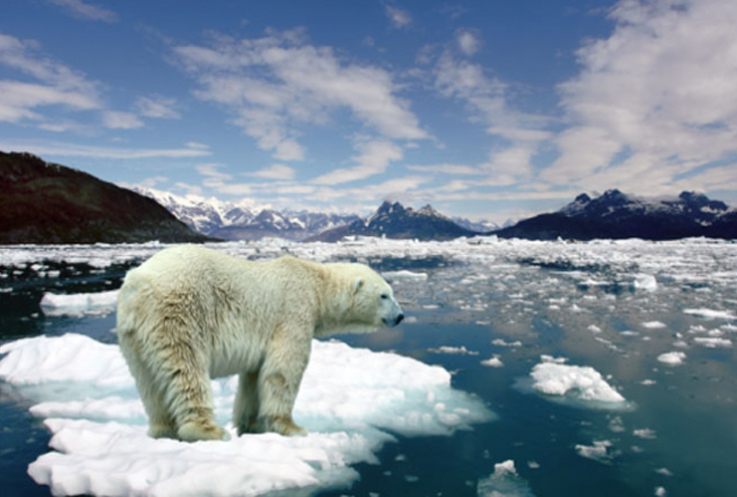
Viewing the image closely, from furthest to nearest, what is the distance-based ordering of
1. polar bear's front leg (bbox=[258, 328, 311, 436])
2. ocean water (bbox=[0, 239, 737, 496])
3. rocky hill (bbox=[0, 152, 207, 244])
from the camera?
rocky hill (bbox=[0, 152, 207, 244]) < polar bear's front leg (bbox=[258, 328, 311, 436]) < ocean water (bbox=[0, 239, 737, 496])

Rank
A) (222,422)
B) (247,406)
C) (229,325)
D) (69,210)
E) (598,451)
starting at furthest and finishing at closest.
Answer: (69,210) < (222,422) < (598,451) < (247,406) < (229,325)

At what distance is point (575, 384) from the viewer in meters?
6.58

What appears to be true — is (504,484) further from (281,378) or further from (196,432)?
(196,432)

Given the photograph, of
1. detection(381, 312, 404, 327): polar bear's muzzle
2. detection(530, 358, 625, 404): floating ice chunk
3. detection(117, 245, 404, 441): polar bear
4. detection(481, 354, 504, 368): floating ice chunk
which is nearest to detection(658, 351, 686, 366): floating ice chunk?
detection(530, 358, 625, 404): floating ice chunk

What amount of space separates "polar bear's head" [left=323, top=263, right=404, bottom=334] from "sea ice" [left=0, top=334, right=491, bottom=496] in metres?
1.18

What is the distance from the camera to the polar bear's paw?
3.58 m

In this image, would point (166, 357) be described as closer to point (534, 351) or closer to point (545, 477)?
point (545, 477)

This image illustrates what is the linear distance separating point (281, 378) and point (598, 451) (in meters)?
3.33

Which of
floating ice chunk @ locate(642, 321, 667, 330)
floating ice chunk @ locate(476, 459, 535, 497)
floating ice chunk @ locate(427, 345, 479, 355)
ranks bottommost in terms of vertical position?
floating ice chunk @ locate(427, 345, 479, 355)

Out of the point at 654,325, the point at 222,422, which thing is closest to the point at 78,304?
the point at 222,422

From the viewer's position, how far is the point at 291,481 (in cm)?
358

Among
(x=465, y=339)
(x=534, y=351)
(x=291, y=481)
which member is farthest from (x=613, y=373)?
(x=291, y=481)

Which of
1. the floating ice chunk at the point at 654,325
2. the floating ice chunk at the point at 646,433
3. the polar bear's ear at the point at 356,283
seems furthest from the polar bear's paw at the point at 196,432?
the floating ice chunk at the point at 654,325

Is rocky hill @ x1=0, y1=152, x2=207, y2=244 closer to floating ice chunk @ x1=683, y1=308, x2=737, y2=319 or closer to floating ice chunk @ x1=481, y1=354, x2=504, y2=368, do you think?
floating ice chunk @ x1=481, y1=354, x2=504, y2=368
